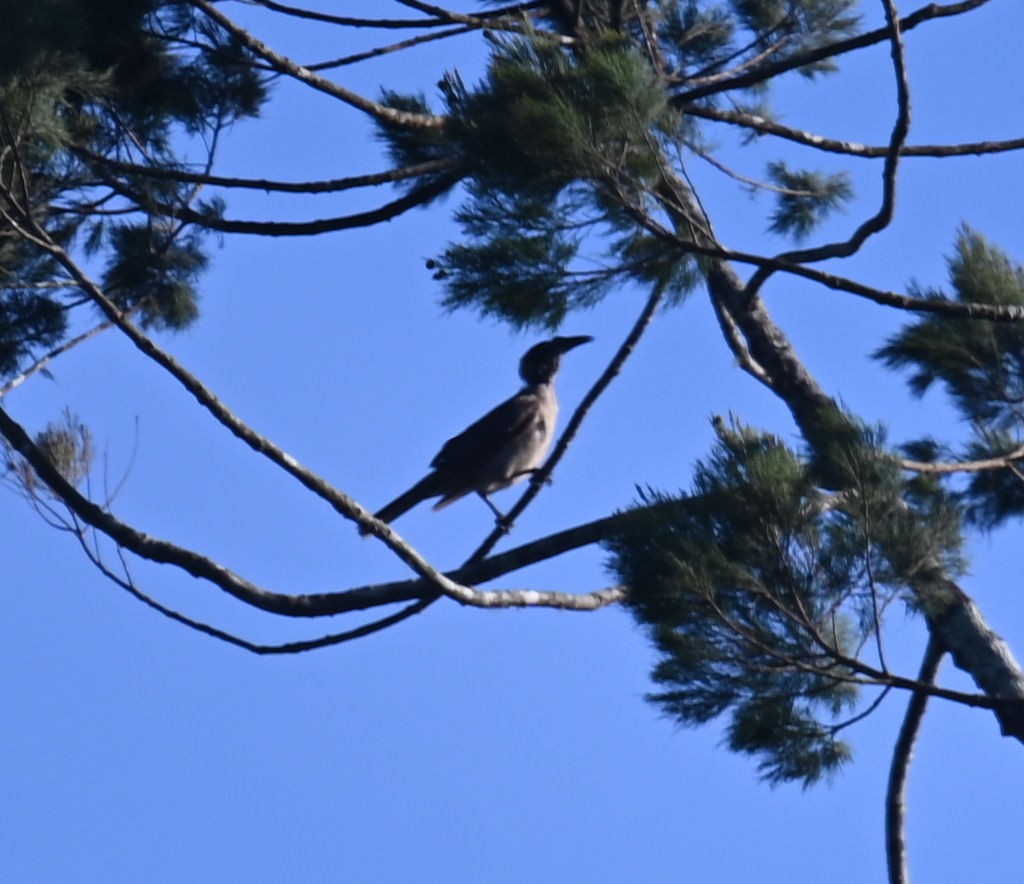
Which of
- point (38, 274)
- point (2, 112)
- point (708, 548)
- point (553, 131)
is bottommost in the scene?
point (708, 548)

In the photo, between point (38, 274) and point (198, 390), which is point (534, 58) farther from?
point (38, 274)

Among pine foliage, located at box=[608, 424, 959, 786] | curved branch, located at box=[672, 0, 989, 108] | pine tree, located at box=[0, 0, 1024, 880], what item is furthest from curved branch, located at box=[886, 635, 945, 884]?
curved branch, located at box=[672, 0, 989, 108]

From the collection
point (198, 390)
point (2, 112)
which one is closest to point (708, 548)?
point (198, 390)

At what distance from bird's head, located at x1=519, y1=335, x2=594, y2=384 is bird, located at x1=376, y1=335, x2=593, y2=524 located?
13cm

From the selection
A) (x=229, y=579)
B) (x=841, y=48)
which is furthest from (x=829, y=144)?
(x=229, y=579)

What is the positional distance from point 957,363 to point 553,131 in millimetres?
2160

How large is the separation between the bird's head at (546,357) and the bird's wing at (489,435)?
0.36 m

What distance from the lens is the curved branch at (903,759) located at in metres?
5.87

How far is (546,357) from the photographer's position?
9211 mm

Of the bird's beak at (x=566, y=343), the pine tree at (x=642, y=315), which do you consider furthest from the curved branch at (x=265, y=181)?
the bird's beak at (x=566, y=343)

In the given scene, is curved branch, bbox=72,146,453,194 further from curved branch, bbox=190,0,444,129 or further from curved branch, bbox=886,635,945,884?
curved branch, bbox=886,635,945,884

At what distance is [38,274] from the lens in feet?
22.8

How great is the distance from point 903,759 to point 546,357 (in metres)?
3.77

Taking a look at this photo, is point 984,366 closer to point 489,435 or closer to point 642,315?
point 642,315
